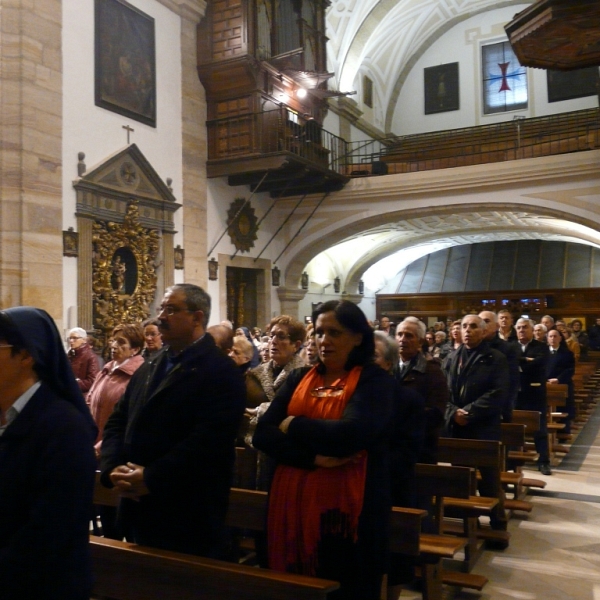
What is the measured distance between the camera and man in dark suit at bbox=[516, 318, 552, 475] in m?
5.95

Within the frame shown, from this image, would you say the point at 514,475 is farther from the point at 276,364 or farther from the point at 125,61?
the point at 125,61

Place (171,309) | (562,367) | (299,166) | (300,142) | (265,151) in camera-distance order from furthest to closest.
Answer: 1. (300,142)
2. (299,166)
3. (265,151)
4. (562,367)
5. (171,309)

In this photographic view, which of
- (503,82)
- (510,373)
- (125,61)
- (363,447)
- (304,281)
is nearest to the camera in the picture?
(363,447)

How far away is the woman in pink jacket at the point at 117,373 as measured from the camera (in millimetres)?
3801

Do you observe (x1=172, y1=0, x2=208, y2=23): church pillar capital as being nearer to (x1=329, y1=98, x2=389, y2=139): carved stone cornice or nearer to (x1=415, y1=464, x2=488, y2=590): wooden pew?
(x1=329, y1=98, x2=389, y2=139): carved stone cornice

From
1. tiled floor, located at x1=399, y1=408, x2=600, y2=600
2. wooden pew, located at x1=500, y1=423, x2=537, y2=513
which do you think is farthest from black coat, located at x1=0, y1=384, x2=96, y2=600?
wooden pew, located at x1=500, y1=423, x2=537, y2=513

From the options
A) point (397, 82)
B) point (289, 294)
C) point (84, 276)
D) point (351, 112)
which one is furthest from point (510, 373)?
point (397, 82)

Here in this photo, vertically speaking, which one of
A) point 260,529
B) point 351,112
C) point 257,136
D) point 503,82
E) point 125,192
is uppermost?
point 503,82

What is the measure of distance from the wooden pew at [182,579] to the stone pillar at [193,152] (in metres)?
8.96

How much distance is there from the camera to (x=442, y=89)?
19031 millimetres

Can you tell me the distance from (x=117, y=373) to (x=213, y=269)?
7.85m

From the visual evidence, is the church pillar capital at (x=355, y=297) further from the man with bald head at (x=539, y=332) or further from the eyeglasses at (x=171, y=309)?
the eyeglasses at (x=171, y=309)

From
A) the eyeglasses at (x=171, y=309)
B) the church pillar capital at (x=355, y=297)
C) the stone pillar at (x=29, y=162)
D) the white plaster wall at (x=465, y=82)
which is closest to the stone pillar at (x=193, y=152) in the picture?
the stone pillar at (x=29, y=162)

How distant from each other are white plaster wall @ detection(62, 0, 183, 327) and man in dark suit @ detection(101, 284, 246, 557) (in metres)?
6.91
